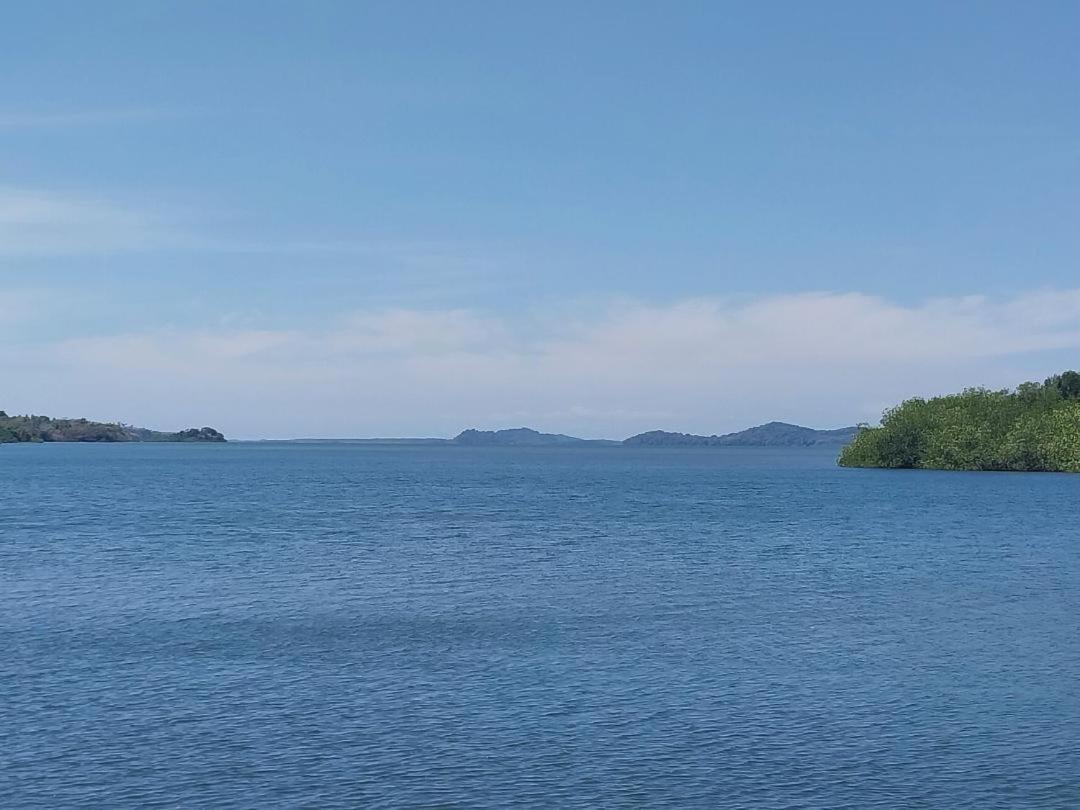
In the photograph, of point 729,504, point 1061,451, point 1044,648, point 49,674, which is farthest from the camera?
point 1061,451

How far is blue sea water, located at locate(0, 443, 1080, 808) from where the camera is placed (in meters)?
28.2

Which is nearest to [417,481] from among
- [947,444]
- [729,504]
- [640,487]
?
[640,487]

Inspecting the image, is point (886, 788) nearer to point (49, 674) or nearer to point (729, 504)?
point (49, 674)

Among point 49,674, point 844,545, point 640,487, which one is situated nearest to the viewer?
point 49,674

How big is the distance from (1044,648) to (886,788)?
18847mm

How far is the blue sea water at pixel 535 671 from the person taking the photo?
28203 millimetres

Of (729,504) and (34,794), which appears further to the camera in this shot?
(729,504)

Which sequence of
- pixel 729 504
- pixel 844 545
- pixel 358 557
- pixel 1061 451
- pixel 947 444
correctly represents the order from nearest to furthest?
pixel 358 557
pixel 844 545
pixel 729 504
pixel 1061 451
pixel 947 444

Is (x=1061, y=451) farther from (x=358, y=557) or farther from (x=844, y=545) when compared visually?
(x=358, y=557)

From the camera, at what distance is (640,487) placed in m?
170

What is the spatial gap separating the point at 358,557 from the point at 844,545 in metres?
33.6

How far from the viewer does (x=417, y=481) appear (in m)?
185

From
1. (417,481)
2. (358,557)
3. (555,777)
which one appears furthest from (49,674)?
(417,481)

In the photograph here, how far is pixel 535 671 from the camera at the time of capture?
39.1 m
